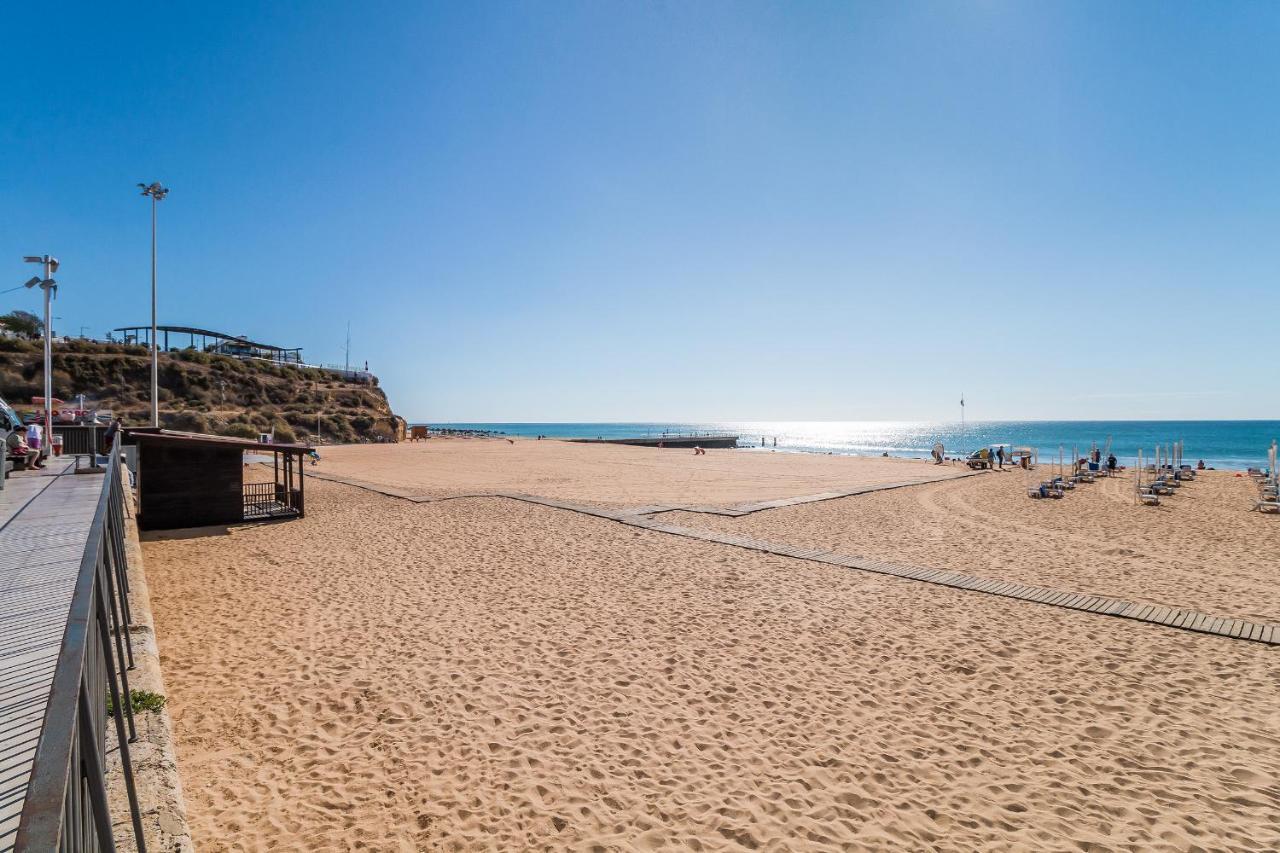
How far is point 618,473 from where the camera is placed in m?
28.1

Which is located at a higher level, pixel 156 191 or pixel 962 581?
pixel 156 191

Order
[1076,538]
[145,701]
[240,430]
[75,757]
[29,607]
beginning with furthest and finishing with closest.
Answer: [240,430]
[1076,538]
[145,701]
[29,607]
[75,757]

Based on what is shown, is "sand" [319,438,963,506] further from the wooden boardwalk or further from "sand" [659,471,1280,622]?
the wooden boardwalk

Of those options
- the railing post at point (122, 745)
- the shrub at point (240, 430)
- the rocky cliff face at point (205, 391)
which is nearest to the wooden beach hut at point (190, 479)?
the railing post at point (122, 745)

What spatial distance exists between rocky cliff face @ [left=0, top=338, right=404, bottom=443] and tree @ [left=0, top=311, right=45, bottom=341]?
9.04 metres

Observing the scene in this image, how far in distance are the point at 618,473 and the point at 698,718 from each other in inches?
887

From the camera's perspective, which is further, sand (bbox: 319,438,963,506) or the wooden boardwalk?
sand (bbox: 319,438,963,506)

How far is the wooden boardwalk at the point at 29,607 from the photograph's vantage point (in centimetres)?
274

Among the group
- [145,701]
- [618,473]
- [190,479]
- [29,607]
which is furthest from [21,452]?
[618,473]

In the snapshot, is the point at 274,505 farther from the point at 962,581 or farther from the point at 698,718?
the point at 962,581

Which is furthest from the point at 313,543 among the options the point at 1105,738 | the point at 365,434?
the point at 365,434

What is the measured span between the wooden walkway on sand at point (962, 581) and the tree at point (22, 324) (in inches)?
2339

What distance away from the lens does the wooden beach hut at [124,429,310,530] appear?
1317 centimetres

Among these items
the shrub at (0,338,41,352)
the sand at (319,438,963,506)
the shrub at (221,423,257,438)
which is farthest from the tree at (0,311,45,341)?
the sand at (319,438,963,506)
